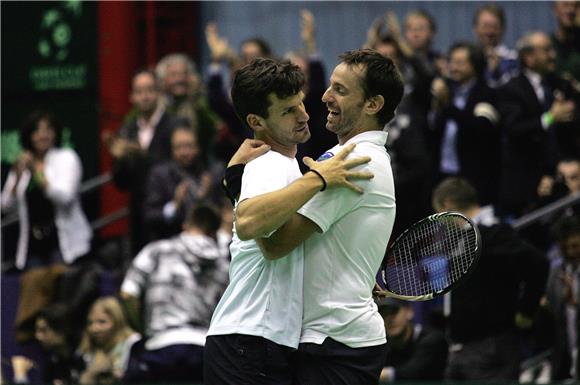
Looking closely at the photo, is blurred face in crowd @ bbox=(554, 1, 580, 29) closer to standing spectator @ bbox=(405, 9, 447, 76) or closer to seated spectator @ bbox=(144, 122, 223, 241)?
standing spectator @ bbox=(405, 9, 447, 76)

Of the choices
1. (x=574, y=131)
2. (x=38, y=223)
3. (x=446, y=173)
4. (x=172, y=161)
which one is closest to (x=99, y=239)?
(x=38, y=223)

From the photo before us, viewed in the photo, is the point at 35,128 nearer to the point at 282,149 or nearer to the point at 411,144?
the point at 411,144

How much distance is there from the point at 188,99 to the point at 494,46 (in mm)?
2476

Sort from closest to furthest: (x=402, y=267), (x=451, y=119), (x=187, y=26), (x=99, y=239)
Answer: (x=402, y=267), (x=451, y=119), (x=99, y=239), (x=187, y=26)

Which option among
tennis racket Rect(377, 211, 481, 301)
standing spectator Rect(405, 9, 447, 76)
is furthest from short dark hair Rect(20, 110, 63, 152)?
tennis racket Rect(377, 211, 481, 301)

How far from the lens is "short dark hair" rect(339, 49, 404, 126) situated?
5.30 meters

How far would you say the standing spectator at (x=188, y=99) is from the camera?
36.8 feet

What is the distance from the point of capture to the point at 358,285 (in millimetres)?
5289

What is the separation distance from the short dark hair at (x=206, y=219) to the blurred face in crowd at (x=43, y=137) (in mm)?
2192

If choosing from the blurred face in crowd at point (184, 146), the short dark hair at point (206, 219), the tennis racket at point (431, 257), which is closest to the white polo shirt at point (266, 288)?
the tennis racket at point (431, 257)

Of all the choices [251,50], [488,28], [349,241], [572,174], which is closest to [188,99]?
[251,50]

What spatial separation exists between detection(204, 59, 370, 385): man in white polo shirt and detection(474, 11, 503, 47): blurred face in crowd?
18.1 ft

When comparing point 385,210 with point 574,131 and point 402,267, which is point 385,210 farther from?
point 574,131

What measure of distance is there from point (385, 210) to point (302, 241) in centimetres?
40
